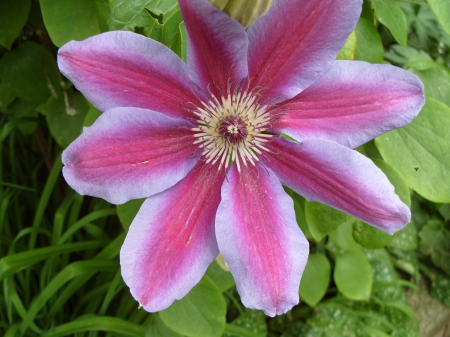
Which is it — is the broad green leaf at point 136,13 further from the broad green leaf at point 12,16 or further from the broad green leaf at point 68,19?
the broad green leaf at point 12,16

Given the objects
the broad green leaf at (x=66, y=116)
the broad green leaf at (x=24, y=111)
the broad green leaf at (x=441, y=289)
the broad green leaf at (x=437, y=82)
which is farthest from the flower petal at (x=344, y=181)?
the broad green leaf at (x=441, y=289)

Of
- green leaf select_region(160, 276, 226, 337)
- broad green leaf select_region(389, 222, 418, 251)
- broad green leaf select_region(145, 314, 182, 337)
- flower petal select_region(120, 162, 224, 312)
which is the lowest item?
broad green leaf select_region(389, 222, 418, 251)

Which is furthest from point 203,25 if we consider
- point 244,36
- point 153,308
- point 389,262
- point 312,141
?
point 389,262

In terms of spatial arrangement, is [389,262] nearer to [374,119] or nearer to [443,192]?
[443,192]

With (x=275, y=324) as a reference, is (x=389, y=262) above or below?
above

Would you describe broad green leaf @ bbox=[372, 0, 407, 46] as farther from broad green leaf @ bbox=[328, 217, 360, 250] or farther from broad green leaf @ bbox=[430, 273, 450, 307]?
broad green leaf @ bbox=[430, 273, 450, 307]

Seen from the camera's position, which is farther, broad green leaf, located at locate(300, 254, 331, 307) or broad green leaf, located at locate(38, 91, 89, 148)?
broad green leaf, located at locate(300, 254, 331, 307)

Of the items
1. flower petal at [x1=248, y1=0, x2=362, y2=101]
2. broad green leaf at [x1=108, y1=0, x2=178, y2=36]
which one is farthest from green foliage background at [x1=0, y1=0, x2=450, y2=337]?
flower petal at [x1=248, y1=0, x2=362, y2=101]
